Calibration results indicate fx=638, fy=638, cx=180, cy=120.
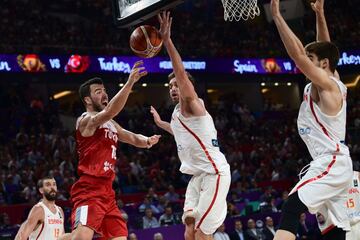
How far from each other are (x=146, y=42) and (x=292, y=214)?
8.72 ft

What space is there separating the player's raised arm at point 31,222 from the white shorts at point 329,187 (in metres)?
3.73

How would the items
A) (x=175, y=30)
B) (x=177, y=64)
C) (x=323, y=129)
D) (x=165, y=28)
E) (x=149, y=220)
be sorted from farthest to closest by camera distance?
(x=175, y=30)
(x=149, y=220)
(x=177, y=64)
(x=165, y=28)
(x=323, y=129)

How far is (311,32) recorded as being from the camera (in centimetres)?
2558

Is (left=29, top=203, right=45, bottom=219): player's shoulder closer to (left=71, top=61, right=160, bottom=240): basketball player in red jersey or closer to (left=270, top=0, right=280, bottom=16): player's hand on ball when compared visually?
(left=71, top=61, right=160, bottom=240): basketball player in red jersey

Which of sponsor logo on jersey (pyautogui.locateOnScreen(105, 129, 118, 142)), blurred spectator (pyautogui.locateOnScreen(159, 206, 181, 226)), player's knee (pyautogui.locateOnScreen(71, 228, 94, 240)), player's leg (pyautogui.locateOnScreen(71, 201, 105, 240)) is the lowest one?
blurred spectator (pyautogui.locateOnScreen(159, 206, 181, 226))

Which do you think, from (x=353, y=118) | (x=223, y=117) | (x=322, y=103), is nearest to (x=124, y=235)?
(x=322, y=103)

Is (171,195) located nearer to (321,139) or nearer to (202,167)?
(202,167)

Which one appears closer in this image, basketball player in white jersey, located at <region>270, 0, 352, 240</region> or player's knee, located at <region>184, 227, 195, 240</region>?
basketball player in white jersey, located at <region>270, 0, 352, 240</region>

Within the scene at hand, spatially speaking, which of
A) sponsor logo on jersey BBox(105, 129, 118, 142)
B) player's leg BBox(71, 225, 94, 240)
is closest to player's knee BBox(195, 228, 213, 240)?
player's leg BBox(71, 225, 94, 240)

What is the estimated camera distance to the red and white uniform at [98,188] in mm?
6027

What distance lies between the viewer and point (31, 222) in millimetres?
7633

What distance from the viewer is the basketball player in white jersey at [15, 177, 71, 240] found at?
25.2ft

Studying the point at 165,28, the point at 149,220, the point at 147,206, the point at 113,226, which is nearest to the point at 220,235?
the point at 149,220

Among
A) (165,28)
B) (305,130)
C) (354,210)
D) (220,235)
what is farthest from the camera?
(220,235)
